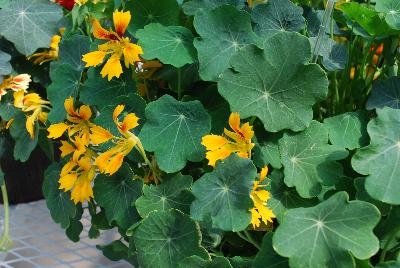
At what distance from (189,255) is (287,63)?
0.30 meters

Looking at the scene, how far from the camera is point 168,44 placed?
35.1 inches

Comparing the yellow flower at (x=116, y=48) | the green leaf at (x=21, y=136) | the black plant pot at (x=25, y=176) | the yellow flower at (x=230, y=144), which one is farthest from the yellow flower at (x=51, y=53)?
the yellow flower at (x=230, y=144)

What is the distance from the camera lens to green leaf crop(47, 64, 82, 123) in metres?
1.02

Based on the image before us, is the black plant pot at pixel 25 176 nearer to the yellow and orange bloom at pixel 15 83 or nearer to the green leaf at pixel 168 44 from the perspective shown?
the yellow and orange bloom at pixel 15 83

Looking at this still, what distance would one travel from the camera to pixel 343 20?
1060mm

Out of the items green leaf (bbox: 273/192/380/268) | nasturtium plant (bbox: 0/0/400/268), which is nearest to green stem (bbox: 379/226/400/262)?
nasturtium plant (bbox: 0/0/400/268)

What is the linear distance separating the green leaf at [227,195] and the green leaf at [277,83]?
8 cm

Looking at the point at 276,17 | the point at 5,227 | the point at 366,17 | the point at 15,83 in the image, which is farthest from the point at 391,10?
the point at 5,227

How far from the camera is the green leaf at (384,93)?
37.0 inches

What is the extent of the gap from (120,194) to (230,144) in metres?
0.21

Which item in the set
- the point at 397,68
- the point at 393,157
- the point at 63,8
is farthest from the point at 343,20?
the point at 63,8

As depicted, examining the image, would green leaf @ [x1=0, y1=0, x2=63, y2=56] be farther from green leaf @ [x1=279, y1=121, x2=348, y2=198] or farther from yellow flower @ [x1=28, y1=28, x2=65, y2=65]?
green leaf @ [x1=279, y1=121, x2=348, y2=198]

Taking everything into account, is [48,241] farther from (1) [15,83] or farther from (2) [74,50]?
(2) [74,50]

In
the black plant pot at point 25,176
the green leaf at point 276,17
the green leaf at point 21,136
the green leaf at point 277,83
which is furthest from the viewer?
the black plant pot at point 25,176
